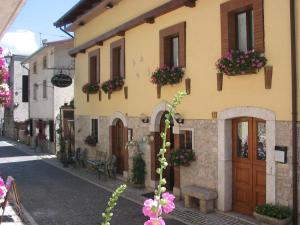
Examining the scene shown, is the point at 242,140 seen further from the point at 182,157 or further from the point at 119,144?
the point at 119,144

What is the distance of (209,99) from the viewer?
11.1 m

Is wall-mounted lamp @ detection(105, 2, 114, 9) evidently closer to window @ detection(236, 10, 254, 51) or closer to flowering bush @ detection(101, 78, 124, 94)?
flowering bush @ detection(101, 78, 124, 94)

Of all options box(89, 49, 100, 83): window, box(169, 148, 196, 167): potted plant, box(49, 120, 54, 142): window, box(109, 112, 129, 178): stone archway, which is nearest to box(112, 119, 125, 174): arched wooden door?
box(109, 112, 129, 178): stone archway

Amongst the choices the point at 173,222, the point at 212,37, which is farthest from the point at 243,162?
the point at 212,37

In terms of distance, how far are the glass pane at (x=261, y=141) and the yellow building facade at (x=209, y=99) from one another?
21mm

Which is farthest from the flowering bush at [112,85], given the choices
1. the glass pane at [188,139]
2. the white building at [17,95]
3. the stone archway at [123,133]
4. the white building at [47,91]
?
the white building at [17,95]

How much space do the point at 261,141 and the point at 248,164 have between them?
28.2 inches

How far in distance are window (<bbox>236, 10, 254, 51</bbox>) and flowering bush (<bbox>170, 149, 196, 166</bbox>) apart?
2.94 m

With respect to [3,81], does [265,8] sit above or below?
above

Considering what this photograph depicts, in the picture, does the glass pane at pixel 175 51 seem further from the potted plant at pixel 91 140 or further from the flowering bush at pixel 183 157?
the potted plant at pixel 91 140

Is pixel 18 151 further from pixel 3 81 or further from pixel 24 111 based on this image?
pixel 3 81

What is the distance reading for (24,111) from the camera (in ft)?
132

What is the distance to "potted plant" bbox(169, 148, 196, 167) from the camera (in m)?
11.5

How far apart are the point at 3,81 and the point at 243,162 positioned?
18.0ft
